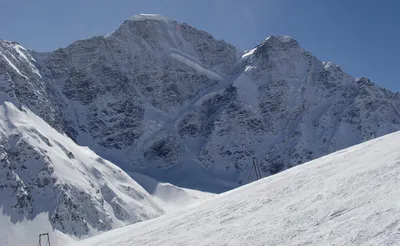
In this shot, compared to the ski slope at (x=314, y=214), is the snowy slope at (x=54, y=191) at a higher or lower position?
higher

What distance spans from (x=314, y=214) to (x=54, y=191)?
95297 mm

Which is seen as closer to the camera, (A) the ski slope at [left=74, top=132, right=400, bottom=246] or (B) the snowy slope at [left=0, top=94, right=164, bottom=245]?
(A) the ski slope at [left=74, top=132, right=400, bottom=246]

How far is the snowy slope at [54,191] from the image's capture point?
94188 millimetres

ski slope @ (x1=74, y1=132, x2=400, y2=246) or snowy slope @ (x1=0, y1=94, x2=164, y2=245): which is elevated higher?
snowy slope @ (x1=0, y1=94, x2=164, y2=245)

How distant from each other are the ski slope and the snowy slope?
2979 inches

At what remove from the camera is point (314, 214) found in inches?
566

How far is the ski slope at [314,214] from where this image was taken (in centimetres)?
1164

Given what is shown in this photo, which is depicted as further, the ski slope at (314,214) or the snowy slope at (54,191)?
the snowy slope at (54,191)

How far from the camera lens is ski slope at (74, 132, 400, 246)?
11.6 m

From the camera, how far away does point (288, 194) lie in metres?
19.4

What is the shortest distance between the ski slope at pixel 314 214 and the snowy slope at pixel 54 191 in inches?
2979

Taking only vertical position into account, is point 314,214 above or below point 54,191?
below

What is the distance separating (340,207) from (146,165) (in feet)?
569

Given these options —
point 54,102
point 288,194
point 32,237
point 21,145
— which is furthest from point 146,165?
point 288,194
